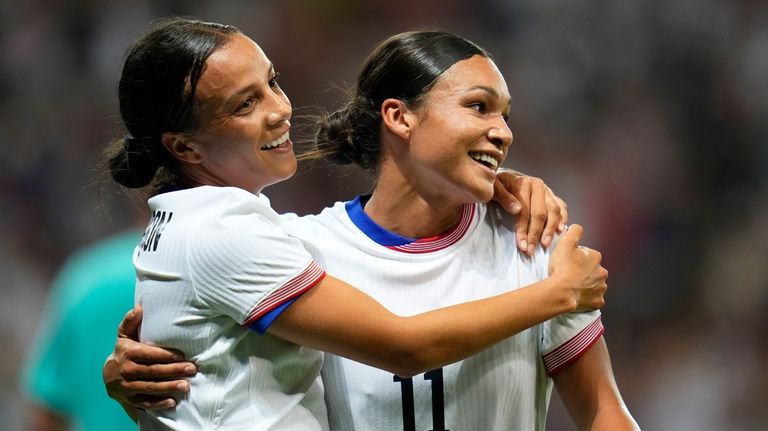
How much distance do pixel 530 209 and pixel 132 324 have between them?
3.12ft

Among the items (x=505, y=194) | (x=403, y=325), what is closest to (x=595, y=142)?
(x=505, y=194)

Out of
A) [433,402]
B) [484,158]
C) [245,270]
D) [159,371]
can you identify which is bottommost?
[433,402]

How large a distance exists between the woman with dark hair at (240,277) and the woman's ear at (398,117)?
26 cm

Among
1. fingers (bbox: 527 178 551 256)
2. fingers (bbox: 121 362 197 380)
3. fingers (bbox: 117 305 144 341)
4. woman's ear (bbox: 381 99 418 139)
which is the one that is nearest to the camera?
fingers (bbox: 121 362 197 380)

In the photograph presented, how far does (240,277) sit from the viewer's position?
2150 mm

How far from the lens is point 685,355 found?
17.8ft

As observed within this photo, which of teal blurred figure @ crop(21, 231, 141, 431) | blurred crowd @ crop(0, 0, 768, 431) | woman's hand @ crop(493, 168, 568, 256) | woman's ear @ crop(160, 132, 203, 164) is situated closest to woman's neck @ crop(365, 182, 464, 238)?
woman's hand @ crop(493, 168, 568, 256)

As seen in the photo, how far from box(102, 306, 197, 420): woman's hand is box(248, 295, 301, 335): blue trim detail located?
192 millimetres

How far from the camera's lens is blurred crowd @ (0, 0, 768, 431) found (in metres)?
5.50

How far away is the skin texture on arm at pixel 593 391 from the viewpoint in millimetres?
2426

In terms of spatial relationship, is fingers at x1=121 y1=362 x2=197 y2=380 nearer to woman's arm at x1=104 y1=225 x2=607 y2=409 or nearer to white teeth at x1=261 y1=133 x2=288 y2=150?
woman's arm at x1=104 y1=225 x2=607 y2=409

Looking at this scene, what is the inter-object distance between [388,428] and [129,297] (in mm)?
952

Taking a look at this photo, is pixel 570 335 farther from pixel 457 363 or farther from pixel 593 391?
pixel 457 363

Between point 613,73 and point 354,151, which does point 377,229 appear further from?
point 613,73
